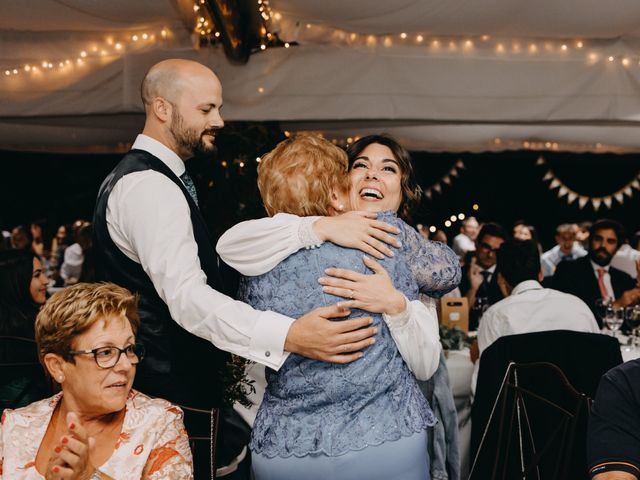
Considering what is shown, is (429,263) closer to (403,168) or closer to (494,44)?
(403,168)

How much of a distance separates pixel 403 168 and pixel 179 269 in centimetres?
75

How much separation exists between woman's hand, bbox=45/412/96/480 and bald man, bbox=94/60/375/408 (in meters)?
0.46

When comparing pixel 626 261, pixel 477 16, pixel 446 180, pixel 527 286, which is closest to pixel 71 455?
pixel 477 16

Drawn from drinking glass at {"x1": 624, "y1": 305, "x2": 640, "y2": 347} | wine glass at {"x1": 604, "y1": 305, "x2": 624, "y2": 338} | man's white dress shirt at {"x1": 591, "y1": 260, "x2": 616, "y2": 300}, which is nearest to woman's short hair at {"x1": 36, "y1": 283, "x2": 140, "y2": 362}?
wine glass at {"x1": 604, "y1": 305, "x2": 624, "y2": 338}

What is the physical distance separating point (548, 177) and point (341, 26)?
28.6ft

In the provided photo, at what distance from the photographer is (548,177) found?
11.3m

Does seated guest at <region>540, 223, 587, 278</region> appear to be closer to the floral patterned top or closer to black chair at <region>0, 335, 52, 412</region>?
black chair at <region>0, 335, 52, 412</region>

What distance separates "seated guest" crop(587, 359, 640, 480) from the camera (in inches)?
62.8

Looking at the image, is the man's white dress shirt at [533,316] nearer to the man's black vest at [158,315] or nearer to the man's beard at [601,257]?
the man's black vest at [158,315]

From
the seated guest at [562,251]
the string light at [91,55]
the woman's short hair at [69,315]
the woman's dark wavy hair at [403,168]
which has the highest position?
the string light at [91,55]

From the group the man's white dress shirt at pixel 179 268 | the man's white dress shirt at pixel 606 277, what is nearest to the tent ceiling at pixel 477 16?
the man's white dress shirt at pixel 179 268

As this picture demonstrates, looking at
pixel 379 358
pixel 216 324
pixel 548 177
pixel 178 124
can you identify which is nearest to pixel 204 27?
pixel 178 124

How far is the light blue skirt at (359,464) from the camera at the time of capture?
1710mm

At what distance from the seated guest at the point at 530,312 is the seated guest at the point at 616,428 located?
1705 millimetres
